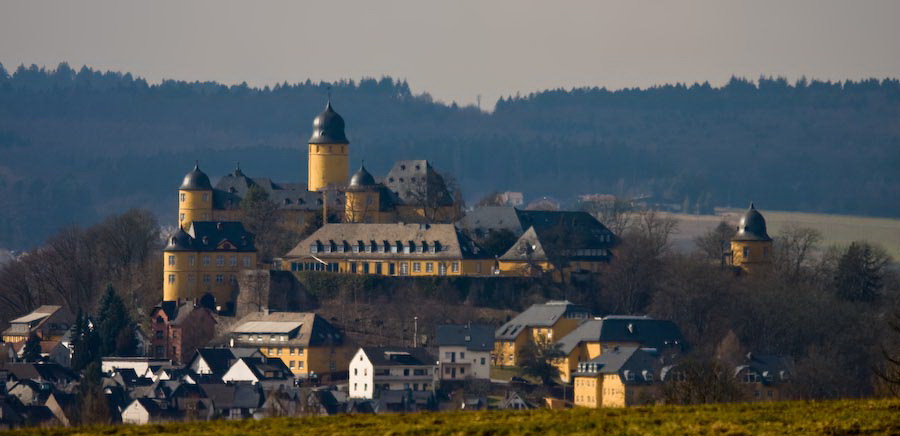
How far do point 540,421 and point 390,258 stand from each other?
208ft

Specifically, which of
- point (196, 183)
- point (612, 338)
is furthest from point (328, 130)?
point (612, 338)

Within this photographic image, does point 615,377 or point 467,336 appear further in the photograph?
point 467,336

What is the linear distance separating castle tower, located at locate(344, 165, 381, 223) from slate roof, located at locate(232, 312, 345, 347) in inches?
452

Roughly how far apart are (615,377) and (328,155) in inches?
1198

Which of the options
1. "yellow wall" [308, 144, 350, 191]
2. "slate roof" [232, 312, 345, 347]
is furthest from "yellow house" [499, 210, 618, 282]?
"yellow wall" [308, 144, 350, 191]

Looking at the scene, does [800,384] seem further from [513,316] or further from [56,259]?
[56,259]

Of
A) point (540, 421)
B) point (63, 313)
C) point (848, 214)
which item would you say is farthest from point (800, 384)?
point (848, 214)

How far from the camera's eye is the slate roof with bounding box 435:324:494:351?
88812 mm

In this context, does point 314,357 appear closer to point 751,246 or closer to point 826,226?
point 751,246

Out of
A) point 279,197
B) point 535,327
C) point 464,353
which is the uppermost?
point 279,197

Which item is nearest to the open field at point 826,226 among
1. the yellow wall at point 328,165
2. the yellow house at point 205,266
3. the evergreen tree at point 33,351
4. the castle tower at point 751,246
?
the yellow wall at point 328,165

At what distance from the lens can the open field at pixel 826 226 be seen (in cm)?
14300

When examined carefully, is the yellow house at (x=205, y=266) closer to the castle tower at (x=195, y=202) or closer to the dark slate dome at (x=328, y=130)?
the castle tower at (x=195, y=202)

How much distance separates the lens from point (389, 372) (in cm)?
8719
